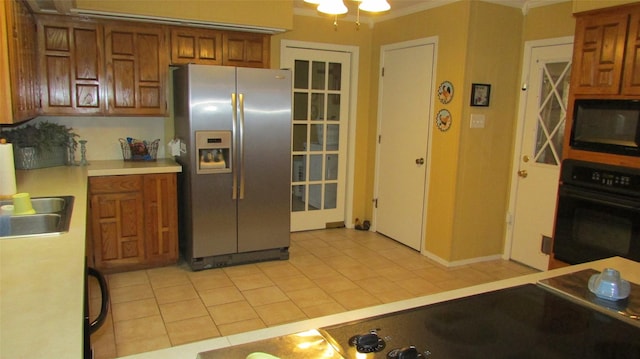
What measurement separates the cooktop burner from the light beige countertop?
642 mm

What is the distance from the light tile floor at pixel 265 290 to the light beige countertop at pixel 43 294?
3.17 ft

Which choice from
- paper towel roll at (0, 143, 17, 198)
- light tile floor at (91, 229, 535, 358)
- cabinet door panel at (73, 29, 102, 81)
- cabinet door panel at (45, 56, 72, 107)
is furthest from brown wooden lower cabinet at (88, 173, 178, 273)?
paper towel roll at (0, 143, 17, 198)

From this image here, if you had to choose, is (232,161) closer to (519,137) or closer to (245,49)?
(245,49)

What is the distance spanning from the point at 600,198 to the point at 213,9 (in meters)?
3.22

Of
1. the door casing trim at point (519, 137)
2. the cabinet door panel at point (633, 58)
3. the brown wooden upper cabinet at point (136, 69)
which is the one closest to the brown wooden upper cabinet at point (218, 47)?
the brown wooden upper cabinet at point (136, 69)

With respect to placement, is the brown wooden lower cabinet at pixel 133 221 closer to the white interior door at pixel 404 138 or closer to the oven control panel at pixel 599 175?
the white interior door at pixel 404 138

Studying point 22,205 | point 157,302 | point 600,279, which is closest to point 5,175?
point 22,205

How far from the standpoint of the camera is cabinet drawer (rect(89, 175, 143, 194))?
3.61 m

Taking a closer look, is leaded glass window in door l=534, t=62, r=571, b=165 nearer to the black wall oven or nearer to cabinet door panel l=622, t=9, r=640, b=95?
the black wall oven

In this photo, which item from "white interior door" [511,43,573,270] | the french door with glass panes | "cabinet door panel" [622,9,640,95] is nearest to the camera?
"cabinet door panel" [622,9,640,95]

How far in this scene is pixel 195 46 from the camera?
4.09 meters

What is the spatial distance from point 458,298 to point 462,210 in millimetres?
3031

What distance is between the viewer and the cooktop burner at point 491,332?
1.00m

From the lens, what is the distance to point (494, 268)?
4.21 m
